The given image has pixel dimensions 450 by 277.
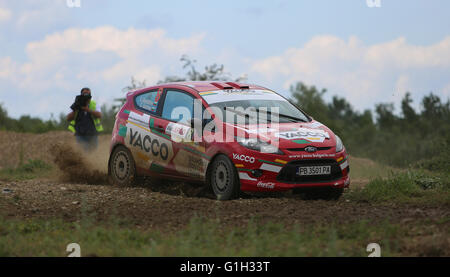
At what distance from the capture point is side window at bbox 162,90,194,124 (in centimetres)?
1084

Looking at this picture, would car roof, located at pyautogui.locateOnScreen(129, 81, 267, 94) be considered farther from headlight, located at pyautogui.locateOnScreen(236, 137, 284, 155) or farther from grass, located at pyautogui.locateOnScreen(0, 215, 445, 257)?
grass, located at pyautogui.locateOnScreen(0, 215, 445, 257)

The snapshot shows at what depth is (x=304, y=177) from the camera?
977cm

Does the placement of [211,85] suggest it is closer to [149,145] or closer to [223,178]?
[149,145]

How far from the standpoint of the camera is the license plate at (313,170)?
31.8 feet

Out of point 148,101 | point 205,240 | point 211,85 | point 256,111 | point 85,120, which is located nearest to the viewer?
point 205,240

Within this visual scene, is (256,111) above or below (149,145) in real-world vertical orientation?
above

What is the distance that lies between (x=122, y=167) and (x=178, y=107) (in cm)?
178

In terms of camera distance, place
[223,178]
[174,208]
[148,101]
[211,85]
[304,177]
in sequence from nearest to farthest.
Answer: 1. [174,208]
2. [304,177]
3. [223,178]
4. [211,85]
5. [148,101]

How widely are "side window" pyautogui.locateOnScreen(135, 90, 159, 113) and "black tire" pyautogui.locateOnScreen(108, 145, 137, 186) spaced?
2.75 ft

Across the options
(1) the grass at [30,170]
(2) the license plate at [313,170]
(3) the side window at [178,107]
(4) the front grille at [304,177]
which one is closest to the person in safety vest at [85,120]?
(1) the grass at [30,170]

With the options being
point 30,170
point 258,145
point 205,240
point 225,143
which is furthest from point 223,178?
point 30,170

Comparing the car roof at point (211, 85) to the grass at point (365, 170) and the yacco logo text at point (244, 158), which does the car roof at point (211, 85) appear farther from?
the grass at point (365, 170)

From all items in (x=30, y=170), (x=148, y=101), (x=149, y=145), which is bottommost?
(x=30, y=170)

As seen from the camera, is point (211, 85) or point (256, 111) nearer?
point (256, 111)
